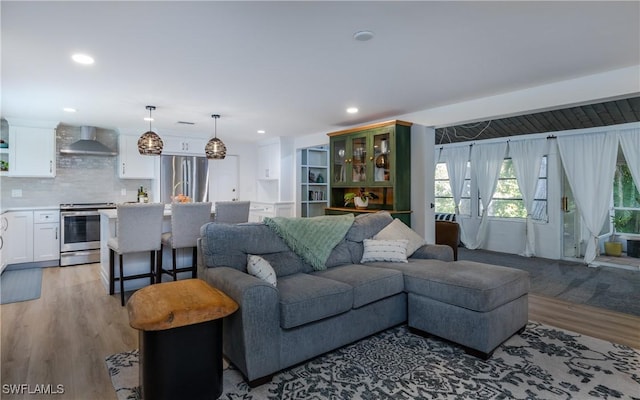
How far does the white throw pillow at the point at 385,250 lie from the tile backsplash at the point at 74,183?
5.05 metres

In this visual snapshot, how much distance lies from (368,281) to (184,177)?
5.19 m

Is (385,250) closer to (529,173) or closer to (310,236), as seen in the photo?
(310,236)

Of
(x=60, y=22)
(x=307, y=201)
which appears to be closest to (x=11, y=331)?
(x=60, y=22)

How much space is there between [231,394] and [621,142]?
22.1 feet

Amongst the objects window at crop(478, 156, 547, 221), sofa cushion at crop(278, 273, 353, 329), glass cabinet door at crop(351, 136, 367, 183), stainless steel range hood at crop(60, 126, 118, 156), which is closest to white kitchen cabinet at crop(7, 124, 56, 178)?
stainless steel range hood at crop(60, 126, 118, 156)

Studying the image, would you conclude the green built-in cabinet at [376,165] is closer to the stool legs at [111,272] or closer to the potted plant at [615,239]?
the stool legs at [111,272]

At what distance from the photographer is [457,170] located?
7641 millimetres

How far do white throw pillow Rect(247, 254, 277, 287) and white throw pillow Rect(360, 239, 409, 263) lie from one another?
49.4 inches

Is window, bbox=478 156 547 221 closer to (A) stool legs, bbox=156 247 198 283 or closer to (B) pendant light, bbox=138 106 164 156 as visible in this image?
(A) stool legs, bbox=156 247 198 283

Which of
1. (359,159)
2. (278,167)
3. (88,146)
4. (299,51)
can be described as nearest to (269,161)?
(278,167)

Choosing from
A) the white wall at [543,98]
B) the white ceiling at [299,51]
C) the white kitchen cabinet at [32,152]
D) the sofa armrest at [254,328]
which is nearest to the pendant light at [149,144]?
the white ceiling at [299,51]

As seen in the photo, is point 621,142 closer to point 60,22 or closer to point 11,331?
point 60,22

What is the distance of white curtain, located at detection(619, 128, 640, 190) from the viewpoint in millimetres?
5324

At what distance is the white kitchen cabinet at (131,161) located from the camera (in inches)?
245
